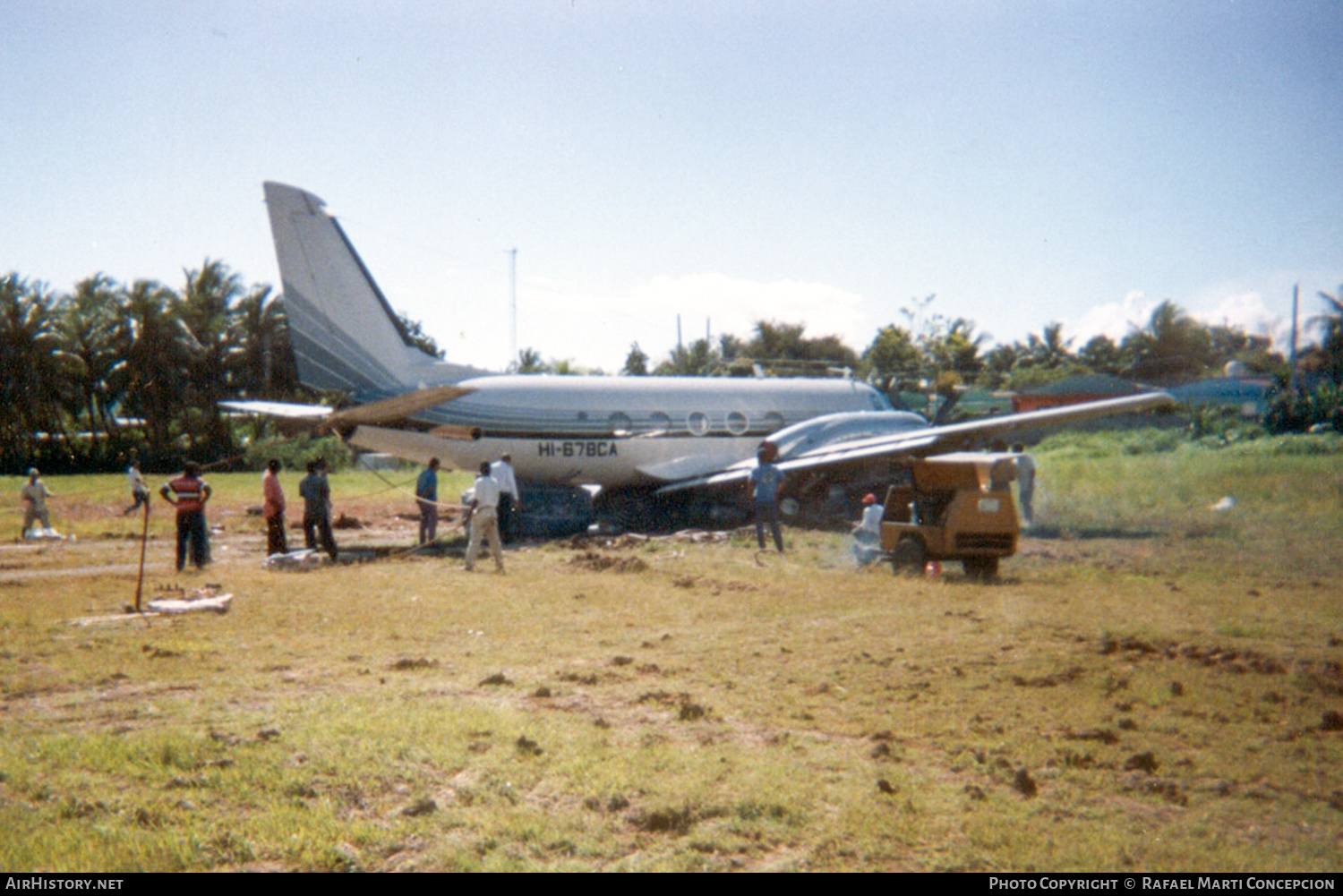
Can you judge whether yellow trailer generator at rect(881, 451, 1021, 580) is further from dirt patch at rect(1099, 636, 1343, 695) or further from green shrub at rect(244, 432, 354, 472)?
green shrub at rect(244, 432, 354, 472)

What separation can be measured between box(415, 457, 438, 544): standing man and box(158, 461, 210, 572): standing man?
3.84 m

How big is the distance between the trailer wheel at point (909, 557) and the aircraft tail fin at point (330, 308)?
10.3 metres

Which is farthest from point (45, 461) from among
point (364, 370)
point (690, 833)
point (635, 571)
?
point (690, 833)

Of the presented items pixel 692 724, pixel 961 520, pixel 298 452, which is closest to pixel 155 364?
pixel 298 452

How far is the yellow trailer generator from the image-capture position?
13.2 meters

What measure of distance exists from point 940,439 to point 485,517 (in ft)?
28.7

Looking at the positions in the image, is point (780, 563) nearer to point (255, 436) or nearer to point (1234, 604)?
point (1234, 604)

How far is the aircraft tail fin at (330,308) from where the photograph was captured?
1861 cm

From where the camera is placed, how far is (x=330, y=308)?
19078 mm

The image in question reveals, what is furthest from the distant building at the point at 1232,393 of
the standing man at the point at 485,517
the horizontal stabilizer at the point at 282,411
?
the horizontal stabilizer at the point at 282,411

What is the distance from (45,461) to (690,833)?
55488mm

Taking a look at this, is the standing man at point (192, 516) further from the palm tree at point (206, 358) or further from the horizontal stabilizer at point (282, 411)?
the palm tree at point (206, 358)

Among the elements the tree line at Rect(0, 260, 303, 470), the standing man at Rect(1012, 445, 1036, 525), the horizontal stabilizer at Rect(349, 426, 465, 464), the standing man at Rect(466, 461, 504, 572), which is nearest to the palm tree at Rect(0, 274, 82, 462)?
the tree line at Rect(0, 260, 303, 470)
